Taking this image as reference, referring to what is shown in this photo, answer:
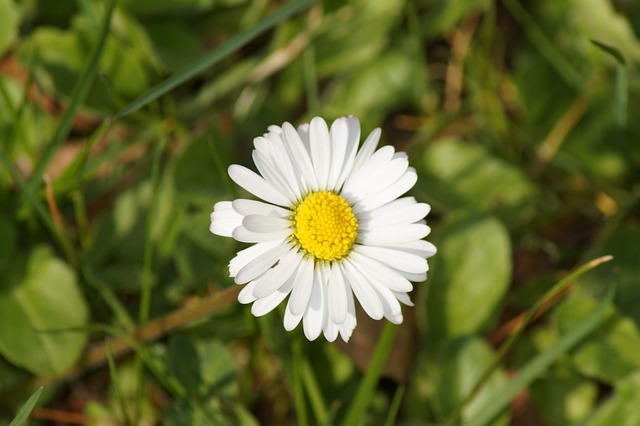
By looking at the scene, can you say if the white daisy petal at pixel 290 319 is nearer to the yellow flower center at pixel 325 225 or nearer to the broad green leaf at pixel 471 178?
the yellow flower center at pixel 325 225

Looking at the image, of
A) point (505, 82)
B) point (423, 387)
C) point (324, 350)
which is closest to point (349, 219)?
point (324, 350)

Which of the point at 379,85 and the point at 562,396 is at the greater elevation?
the point at 379,85

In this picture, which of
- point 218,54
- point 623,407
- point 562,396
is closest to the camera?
point 218,54

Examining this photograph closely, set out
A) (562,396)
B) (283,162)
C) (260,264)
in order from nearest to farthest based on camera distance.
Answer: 1. (260,264)
2. (283,162)
3. (562,396)

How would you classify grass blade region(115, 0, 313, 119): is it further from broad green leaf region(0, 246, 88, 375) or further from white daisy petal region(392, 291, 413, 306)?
white daisy petal region(392, 291, 413, 306)

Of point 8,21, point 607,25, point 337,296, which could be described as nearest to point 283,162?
point 337,296

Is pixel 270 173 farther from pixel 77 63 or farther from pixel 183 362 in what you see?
pixel 77 63

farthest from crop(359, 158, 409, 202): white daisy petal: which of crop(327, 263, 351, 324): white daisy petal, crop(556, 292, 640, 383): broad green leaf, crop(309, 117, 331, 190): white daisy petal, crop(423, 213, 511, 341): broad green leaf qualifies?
crop(556, 292, 640, 383): broad green leaf

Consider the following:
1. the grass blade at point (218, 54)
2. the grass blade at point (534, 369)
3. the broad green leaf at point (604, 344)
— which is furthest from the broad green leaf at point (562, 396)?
the grass blade at point (218, 54)
